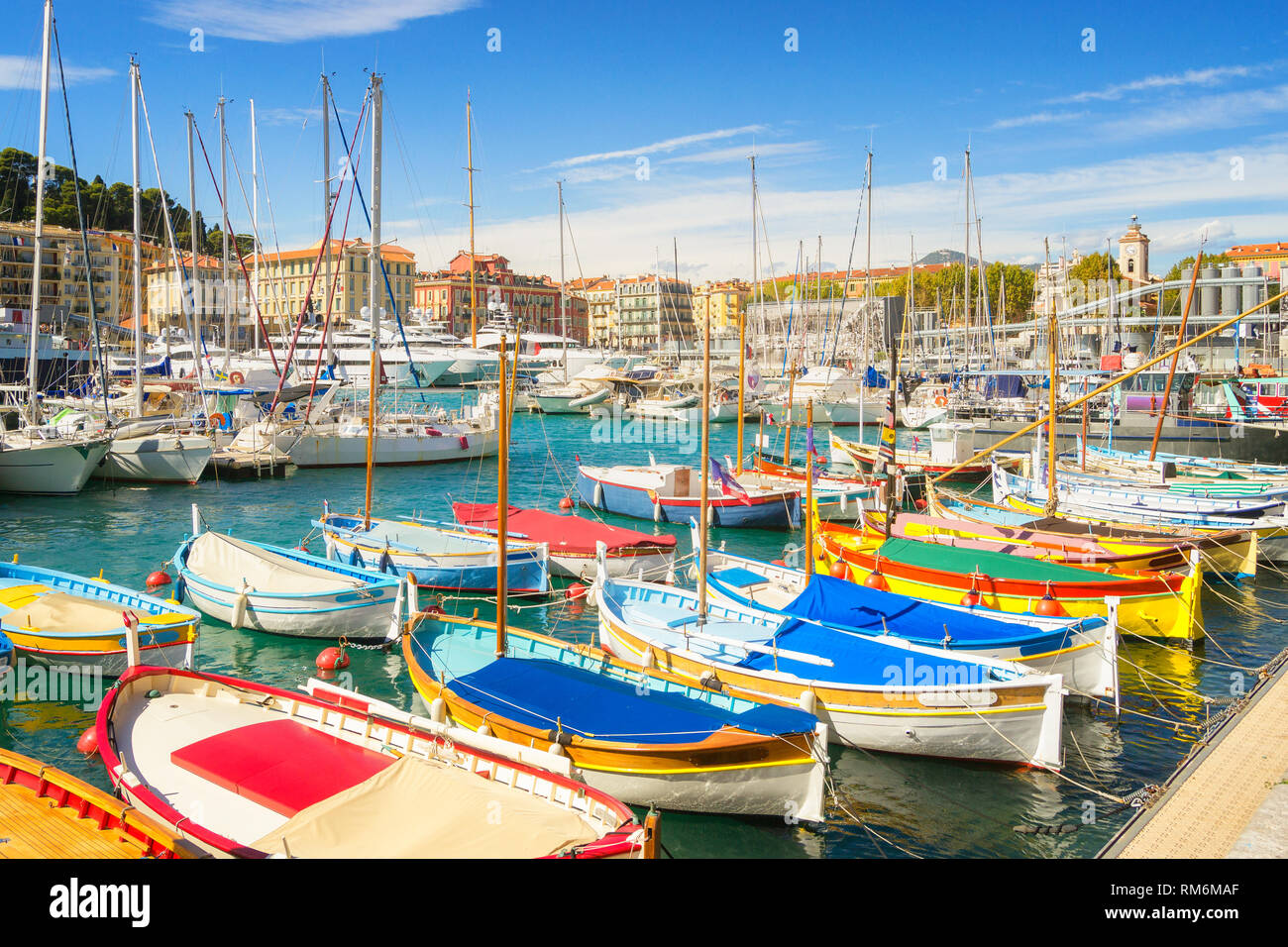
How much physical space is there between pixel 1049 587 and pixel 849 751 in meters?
6.83

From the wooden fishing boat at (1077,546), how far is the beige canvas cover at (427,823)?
1407cm

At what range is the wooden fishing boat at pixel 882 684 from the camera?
1311cm

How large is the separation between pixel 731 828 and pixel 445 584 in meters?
12.1

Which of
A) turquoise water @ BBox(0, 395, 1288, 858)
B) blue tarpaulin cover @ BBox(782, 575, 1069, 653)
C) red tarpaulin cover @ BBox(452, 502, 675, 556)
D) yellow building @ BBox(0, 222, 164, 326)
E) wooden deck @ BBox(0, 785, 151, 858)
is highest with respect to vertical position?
yellow building @ BBox(0, 222, 164, 326)

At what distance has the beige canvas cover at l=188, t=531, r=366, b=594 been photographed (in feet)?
65.1

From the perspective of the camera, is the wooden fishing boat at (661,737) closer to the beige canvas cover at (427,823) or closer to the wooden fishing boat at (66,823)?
the beige canvas cover at (427,823)

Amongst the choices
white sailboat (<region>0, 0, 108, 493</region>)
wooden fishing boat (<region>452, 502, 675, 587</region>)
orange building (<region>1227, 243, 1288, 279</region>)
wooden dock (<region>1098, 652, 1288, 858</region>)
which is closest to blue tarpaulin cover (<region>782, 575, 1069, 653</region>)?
wooden dock (<region>1098, 652, 1288, 858</region>)

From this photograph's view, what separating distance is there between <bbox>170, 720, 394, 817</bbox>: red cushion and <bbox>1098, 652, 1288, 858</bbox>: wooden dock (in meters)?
7.98

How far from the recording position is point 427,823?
8.97 metres

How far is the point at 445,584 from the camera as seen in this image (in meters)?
22.3

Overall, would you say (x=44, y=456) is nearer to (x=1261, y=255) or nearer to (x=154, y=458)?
(x=154, y=458)

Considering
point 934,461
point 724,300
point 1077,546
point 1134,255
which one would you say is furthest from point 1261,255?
point 1077,546

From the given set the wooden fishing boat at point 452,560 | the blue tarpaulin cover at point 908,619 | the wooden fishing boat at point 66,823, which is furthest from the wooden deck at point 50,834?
the wooden fishing boat at point 452,560

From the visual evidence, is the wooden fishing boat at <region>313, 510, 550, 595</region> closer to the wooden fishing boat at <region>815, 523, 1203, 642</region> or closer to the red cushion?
the wooden fishing boat at <region>815, 523, 1203, 642</region>
